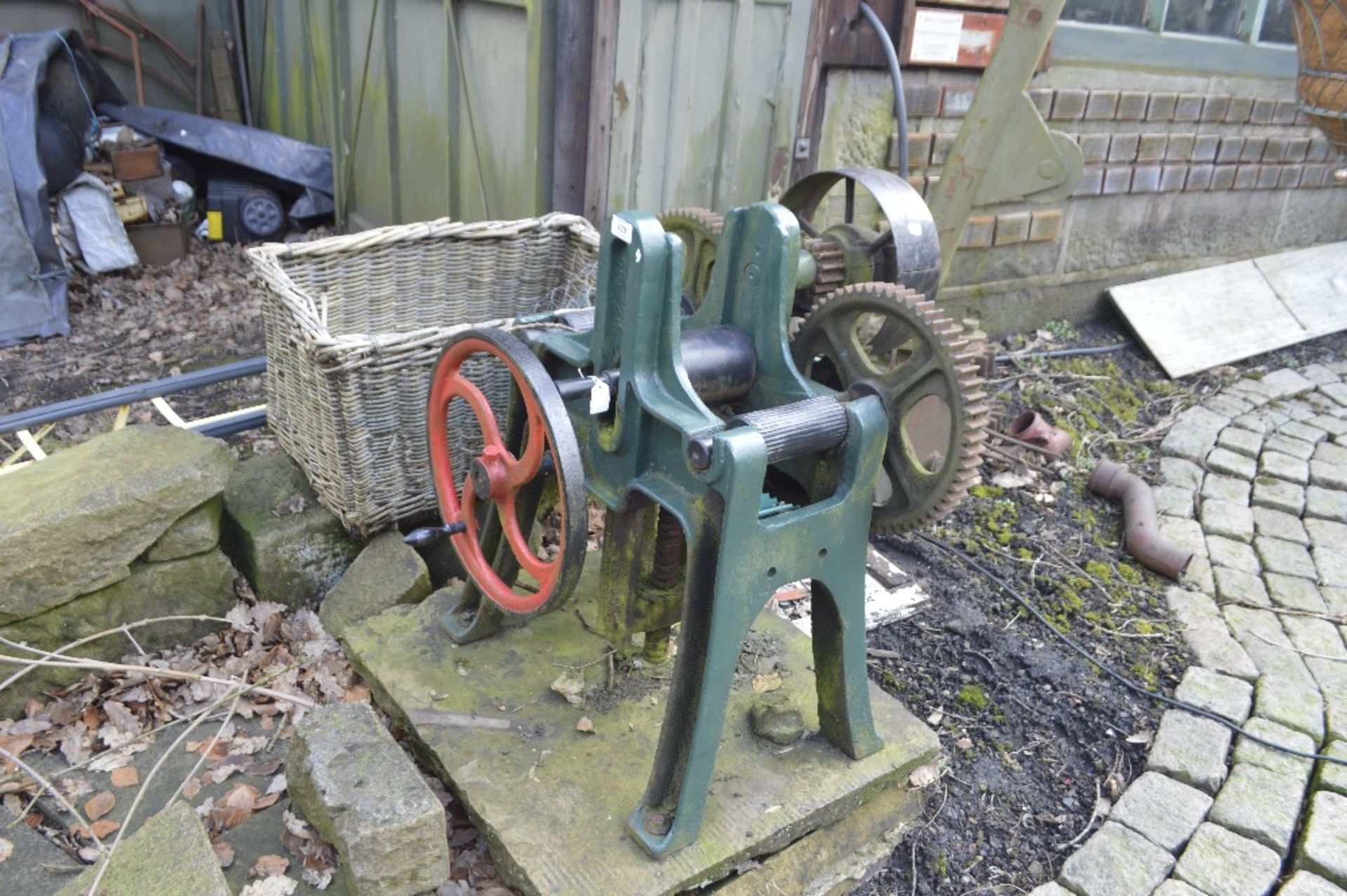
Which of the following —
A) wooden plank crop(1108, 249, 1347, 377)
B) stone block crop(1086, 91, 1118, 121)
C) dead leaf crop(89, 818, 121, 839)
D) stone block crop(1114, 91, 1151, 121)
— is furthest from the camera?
wooden plank crop(1108, 249, 1347, 377)

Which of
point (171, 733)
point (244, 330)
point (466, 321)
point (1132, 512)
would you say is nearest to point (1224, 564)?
point (1132, 512)

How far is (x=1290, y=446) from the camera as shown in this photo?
489cm

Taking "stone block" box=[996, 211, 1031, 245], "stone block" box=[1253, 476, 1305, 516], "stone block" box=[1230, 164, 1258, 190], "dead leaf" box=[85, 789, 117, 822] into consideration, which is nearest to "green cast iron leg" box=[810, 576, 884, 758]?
"dead leaf" box=[85, 789, 117, 822]

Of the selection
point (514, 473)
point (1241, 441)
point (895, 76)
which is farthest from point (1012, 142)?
point (1241, 441)

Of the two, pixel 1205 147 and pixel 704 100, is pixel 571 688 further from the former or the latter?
pixel 1205 147

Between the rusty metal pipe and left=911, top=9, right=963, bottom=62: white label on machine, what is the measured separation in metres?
2.11

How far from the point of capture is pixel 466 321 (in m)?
3.86

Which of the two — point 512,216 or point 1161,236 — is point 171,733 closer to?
point 512,216

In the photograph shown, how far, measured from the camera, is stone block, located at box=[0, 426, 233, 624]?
2592 millimetres

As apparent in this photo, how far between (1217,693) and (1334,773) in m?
→ 0.38

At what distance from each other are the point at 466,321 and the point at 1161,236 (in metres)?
4.75

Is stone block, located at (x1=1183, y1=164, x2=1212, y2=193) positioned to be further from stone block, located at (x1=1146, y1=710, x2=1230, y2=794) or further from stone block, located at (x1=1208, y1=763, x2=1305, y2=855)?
stone block, located at (x1=1208, y1=763, x2=1305, y2=855)

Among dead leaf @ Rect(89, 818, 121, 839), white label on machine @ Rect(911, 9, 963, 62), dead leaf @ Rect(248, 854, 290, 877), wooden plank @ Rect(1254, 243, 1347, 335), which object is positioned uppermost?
white label on machine @ Rect(911, 9, 963, 62)

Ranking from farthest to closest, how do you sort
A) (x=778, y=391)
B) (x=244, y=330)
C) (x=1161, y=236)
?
(x=1161, y=236)
(x=244, y=330)
(x=778, y=391)
